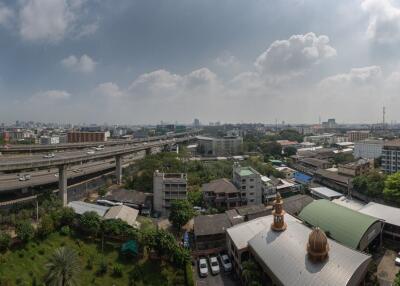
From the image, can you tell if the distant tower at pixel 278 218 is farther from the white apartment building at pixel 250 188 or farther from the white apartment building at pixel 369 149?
the white apartment building at pixel 369 149

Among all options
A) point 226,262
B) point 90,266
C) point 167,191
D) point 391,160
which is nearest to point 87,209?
point 90,266

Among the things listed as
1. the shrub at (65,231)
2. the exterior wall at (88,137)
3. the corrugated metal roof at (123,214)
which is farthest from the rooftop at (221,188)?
the exterior wall at (88,137)

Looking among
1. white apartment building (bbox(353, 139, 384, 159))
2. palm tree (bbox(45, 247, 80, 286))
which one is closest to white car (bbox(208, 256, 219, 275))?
palm tree (bbox(45, 247, 80, 286))

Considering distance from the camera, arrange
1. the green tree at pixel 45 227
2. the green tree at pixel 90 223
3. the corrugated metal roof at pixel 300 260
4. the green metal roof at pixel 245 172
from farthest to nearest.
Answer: the green metal roof at pixel 245 172 < the green tree at pixel 90 223 < the green tree at pixel 45 227 < the corrugated metal roof at pixel 300 260

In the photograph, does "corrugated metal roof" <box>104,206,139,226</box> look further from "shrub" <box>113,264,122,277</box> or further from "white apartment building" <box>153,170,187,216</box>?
"shrub" <box>113,264,122,277</box>

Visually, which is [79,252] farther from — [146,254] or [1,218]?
[1,218]

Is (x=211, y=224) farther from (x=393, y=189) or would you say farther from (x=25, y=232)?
(x=393, y=189)
